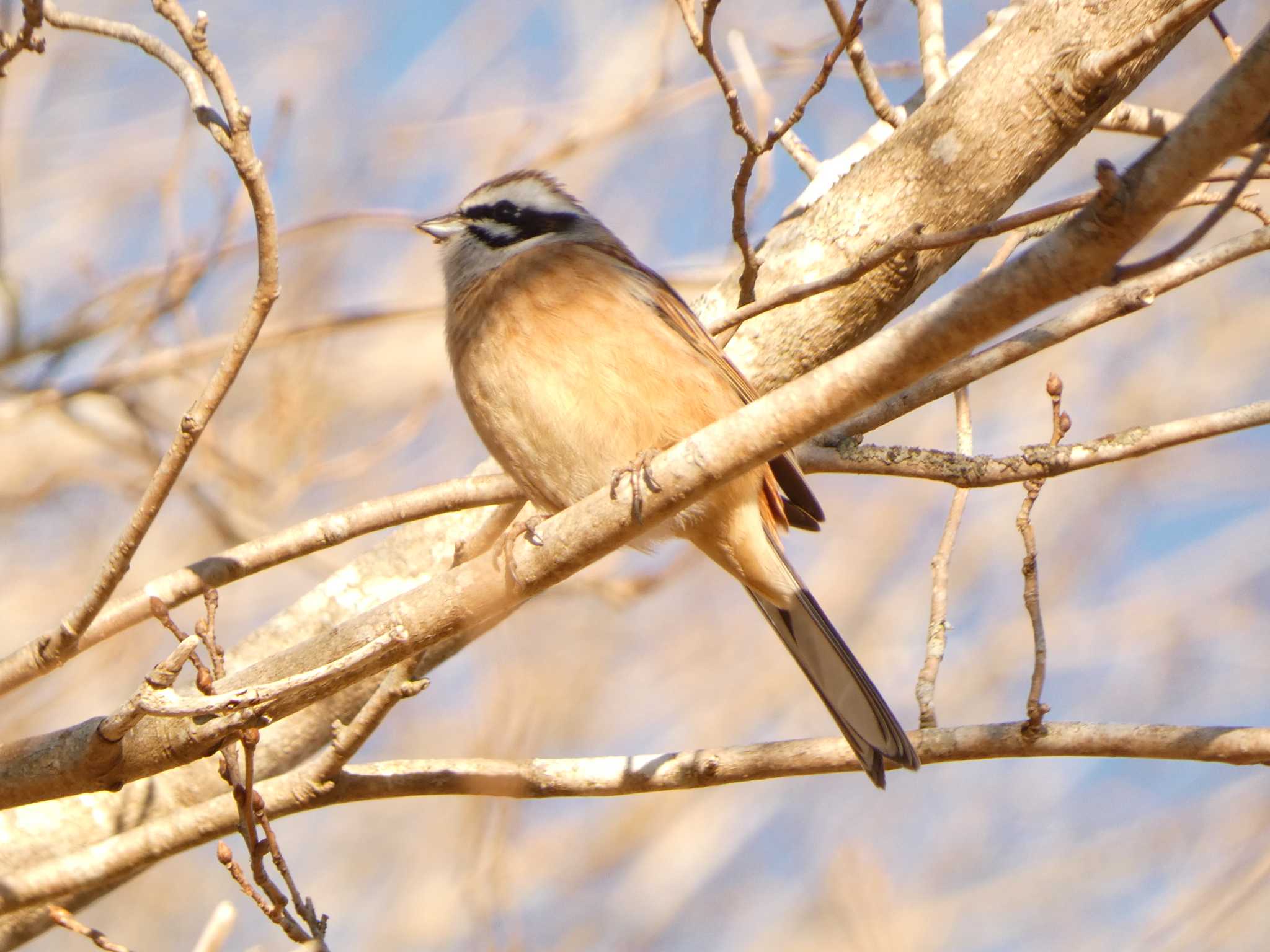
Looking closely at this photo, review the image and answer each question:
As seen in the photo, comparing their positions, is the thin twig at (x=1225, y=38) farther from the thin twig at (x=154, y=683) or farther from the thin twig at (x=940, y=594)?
the thin twig at (x=154, y=683)

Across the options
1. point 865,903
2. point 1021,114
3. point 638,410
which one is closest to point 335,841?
point 865,903

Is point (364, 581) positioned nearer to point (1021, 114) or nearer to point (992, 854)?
point (1021, 114)

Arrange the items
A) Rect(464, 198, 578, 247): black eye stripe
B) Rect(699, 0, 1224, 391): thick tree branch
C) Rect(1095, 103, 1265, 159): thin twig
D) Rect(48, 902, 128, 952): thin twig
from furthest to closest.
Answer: Rect(464, 198, 578, 247): black eye stripe, Rect(1095, 103, 1265, 159): thin twig, Rect(699, 0, 1224, 391): thick tree branch, Rect(48, 902, 128, 952): thin twig

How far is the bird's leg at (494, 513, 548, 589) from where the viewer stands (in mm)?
2686

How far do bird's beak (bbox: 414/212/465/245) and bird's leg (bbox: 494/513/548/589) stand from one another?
59.3 inches

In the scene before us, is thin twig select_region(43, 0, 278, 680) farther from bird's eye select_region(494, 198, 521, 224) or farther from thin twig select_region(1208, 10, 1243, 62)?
thin twig select_region(1208, 10, 1243, 62)

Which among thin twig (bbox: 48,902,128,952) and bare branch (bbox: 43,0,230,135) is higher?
bare branch (bbox: 43,0,230,135)

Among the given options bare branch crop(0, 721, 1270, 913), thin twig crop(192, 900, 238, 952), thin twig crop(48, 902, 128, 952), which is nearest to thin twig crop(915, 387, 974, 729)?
bare branch crop(0, 721, 1270, 913)

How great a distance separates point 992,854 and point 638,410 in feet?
15.7

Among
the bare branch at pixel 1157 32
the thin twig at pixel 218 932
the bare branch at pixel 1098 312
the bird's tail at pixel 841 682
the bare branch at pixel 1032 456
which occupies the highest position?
the bare branch at pixel 1157 32

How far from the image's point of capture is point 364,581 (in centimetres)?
405

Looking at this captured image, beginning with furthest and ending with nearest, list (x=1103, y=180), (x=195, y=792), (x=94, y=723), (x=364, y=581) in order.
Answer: (x=364, y=581) < (x=195, y=792) < (x=94, y=723) < (x=1103, y=180)

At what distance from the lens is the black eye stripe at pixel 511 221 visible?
14.5 ft

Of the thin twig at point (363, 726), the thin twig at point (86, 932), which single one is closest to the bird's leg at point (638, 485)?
the thin twig at point (363, 726)
